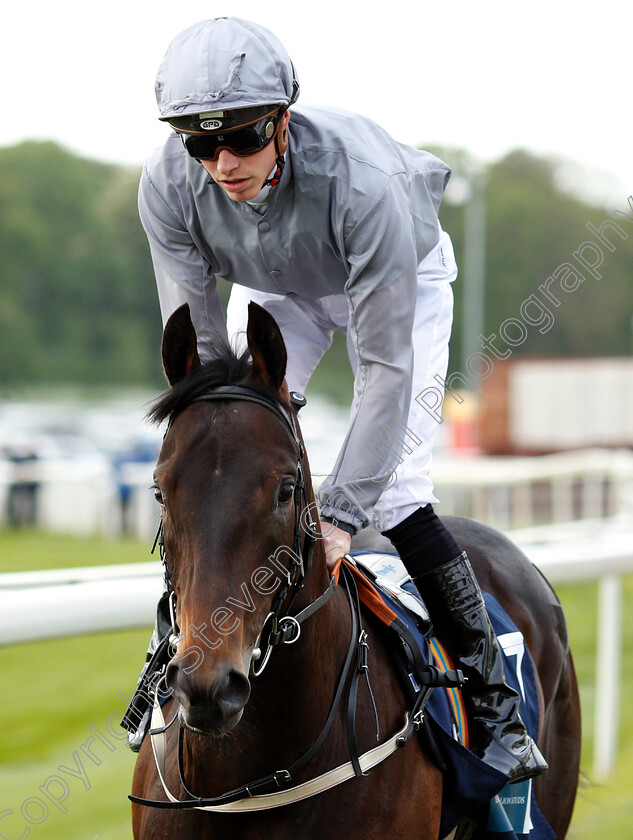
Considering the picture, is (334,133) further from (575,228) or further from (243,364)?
(575,228)

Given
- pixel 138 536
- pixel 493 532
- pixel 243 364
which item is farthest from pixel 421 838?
pixel 138 536

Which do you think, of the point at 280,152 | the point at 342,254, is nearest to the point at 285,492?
the point at 342,254

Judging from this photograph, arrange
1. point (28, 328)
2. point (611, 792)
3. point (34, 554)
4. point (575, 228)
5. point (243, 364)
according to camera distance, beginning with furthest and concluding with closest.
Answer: point (575, 228) → point (28, 328) → point (34, 554) → point (611, 792) → point (243, 364)

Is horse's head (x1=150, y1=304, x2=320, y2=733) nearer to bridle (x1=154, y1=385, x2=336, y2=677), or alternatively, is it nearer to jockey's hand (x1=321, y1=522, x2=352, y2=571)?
bridle (x1=154, y1=385, x2=336, y2=677)

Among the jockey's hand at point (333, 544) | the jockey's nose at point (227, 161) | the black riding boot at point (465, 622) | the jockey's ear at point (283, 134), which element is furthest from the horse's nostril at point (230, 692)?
the jockey's ear at point (283, 134)

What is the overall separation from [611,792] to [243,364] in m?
3.86

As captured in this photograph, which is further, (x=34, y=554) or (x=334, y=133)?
(x=34, y=554)

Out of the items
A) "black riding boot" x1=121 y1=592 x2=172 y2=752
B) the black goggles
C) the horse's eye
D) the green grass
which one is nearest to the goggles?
the black goggles

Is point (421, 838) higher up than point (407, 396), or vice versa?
point (407, 396)

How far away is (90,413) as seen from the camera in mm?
31609

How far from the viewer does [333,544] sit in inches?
82.9

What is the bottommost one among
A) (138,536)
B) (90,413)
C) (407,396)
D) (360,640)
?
(90,413)

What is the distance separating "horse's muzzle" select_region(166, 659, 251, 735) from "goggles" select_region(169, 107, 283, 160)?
3.65ft

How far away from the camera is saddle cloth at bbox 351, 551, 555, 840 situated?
233 centimetres
